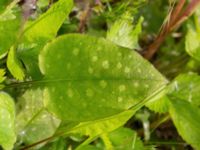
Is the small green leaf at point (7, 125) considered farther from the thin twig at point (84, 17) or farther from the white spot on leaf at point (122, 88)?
the thin twig at point (84, 17)

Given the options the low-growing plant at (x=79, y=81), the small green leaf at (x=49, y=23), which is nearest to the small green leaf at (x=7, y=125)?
the low-growing plant at (x=79, y=81)

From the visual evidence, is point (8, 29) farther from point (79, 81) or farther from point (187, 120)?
point (187, 120)

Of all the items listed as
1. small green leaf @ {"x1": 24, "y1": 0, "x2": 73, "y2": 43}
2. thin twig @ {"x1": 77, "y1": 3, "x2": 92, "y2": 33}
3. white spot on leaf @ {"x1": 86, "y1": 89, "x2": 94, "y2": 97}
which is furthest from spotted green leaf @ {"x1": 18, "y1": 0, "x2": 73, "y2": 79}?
thin twig @ {"x1": 77, "y1": 3, "x2": 92, "y2": 33}

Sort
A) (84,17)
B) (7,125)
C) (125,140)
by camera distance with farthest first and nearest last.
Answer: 1. (84,17)
2. (125,140)
3. (7,125)

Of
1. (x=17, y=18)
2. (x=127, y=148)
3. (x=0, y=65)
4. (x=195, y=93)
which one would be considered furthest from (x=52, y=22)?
(x=195, y=93)

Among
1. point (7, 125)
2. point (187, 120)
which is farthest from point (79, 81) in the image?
point (187, 120)
